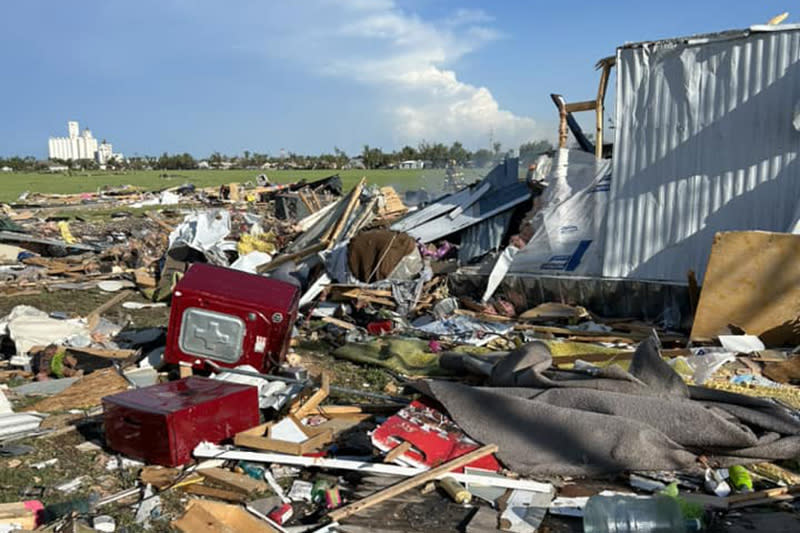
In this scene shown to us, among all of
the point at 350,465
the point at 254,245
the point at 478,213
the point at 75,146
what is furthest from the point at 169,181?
the point at 75,146

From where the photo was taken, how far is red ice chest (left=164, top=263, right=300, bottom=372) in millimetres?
5938

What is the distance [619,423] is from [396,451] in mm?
1428

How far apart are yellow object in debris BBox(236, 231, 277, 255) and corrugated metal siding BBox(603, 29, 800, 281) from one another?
6507 mm

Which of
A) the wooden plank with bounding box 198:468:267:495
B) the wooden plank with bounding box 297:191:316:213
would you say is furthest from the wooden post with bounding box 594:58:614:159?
the wooden plank with bounding box 297:191:316:213

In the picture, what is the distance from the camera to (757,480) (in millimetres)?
4156

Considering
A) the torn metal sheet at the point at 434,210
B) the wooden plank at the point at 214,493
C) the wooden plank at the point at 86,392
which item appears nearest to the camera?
the wooden plank at the point at 214,493

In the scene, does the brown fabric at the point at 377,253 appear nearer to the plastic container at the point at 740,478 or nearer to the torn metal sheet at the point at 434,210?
the torn metal sheet at the point at 434,210

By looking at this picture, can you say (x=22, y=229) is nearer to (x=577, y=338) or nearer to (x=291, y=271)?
(x=291, y=271)

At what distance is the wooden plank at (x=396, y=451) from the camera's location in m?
4.20

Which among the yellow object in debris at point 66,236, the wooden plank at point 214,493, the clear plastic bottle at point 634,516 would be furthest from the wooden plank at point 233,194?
the clear plastic bottle at point 634,516

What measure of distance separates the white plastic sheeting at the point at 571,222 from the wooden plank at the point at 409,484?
545 centimetres

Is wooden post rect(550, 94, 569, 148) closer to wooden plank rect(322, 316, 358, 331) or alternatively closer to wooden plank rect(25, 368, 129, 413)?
wooden plank rect(322, 316, 358, 331)

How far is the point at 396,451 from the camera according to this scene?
4.22 metres

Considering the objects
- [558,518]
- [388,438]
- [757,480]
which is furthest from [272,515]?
[757,480]
